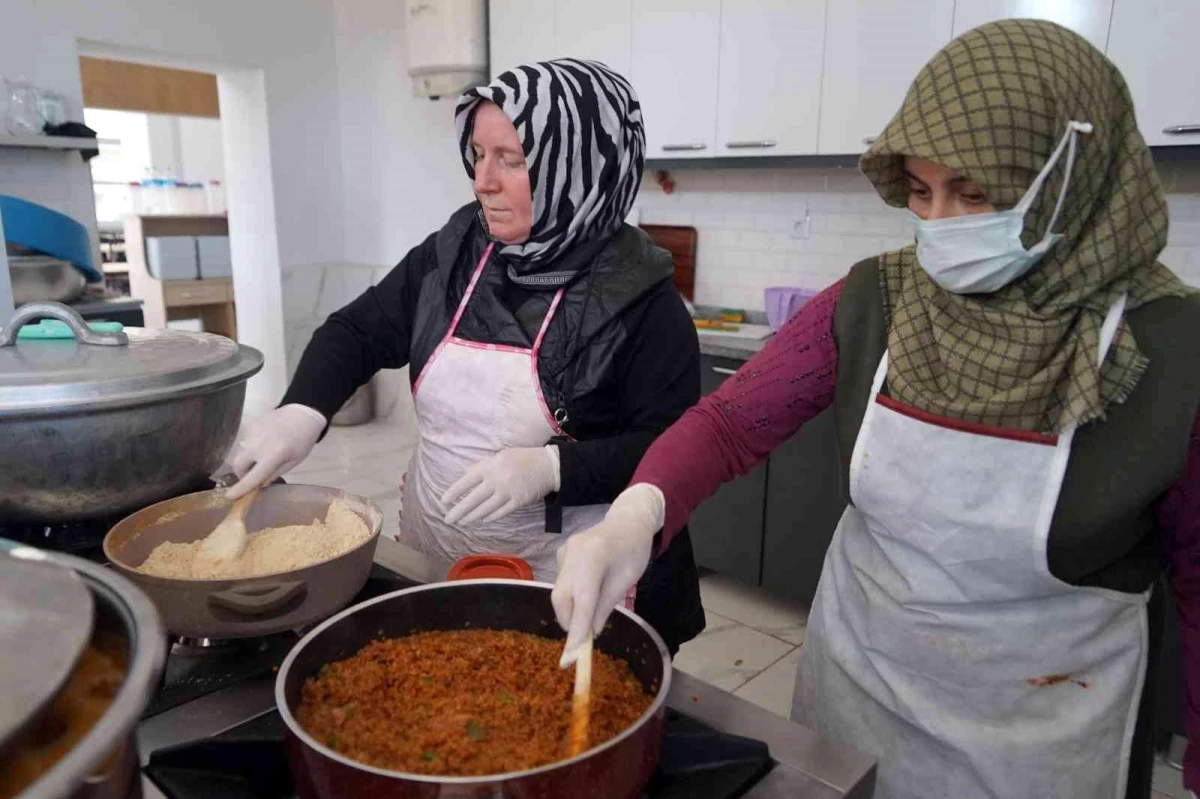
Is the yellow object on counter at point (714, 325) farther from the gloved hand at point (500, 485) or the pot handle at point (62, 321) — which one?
the pot handle at point (62, 321)

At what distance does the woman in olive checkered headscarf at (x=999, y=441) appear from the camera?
2.90ft

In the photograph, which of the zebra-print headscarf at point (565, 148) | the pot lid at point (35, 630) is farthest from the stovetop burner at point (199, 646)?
the zebra-print headscarf at point (565, 148)

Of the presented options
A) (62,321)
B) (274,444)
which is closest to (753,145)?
(274,444)

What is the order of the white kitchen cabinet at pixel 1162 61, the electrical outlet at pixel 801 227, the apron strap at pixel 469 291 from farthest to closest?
the electrical outlet at pixel 801 227 → the white kitchen cabinet at pixel 1162 61 → the apron strap at pixel 469 291

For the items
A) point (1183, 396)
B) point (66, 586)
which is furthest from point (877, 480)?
point (66, 586)

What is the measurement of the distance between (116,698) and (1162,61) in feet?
8.29

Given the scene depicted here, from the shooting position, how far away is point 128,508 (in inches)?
39.3

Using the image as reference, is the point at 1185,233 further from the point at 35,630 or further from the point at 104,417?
the point at 35,630

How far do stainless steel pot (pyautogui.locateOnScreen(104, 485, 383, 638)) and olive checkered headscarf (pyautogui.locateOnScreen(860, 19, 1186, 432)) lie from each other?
2.23ft

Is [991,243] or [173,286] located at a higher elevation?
[991,243]

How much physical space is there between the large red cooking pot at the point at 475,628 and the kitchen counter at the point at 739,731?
0.09 metres

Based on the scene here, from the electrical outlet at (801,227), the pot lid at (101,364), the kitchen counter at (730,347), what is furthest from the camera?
the electrical outlet at (801,227)

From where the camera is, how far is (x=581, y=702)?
697 millimetres

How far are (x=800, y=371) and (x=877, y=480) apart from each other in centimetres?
17
